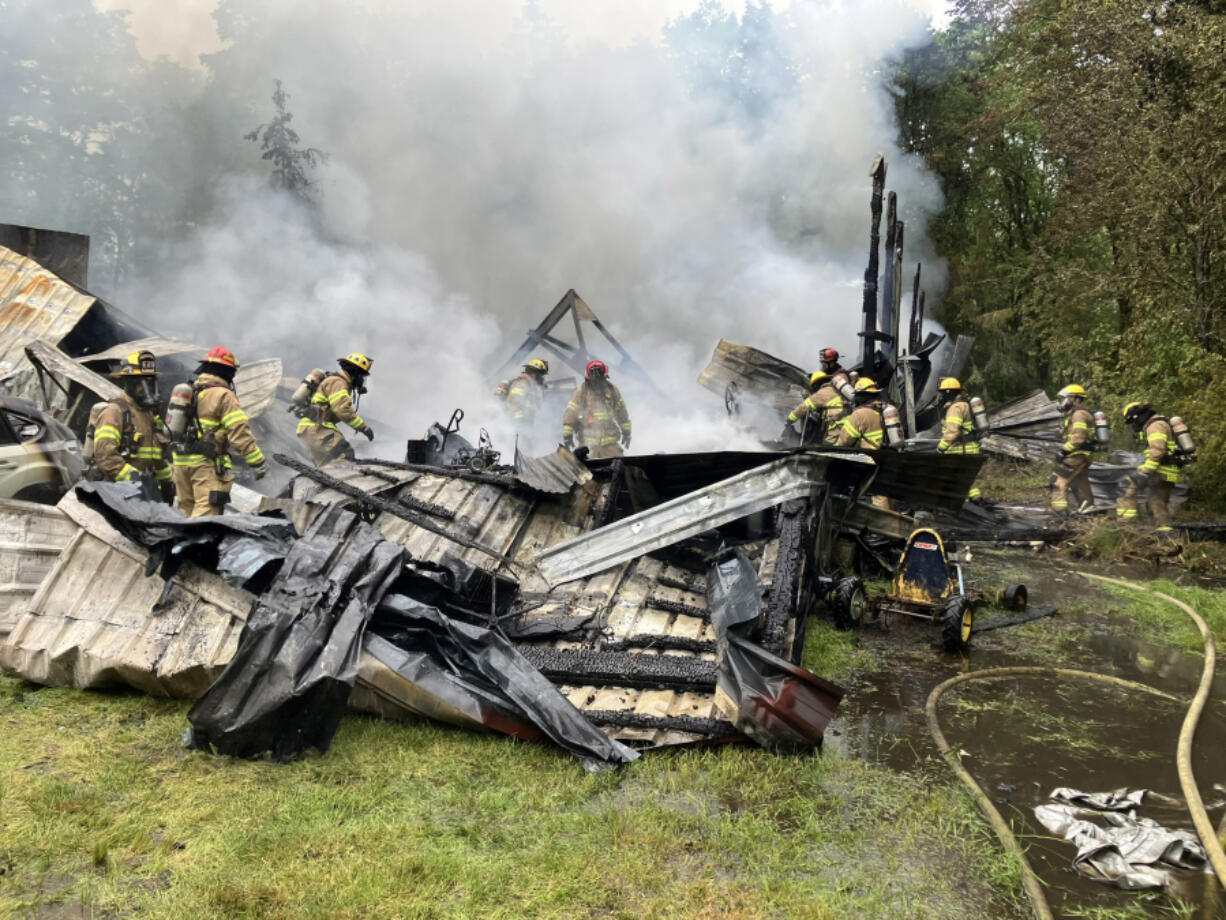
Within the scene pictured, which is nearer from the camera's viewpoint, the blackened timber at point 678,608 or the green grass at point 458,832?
the green grass at point 458,832

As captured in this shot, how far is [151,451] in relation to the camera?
642 cm

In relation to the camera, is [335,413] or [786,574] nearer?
[786,574]

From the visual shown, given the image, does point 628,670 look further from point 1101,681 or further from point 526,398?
point 526,398

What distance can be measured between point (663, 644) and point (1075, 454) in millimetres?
8051

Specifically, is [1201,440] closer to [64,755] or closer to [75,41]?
[64,755]

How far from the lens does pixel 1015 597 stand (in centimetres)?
593

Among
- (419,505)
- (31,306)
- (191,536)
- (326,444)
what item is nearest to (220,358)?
(326,444)

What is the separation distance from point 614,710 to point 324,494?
3.17 metres

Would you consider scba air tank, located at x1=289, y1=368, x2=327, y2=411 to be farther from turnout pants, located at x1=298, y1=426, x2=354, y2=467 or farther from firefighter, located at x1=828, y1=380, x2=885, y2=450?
firefighter, located at x1=828, y1=380, x2=885, y2=450

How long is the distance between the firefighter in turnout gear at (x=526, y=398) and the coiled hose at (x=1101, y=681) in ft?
21.6

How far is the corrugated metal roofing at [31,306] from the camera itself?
10.6 m

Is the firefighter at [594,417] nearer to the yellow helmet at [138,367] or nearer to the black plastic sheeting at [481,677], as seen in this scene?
the yellow helmet at [138,367]

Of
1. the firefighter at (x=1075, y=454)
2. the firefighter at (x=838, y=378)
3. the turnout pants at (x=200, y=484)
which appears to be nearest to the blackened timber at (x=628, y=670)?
the turnout pants at (x=200, y=484)

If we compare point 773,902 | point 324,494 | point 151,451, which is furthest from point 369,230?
point 773,902
